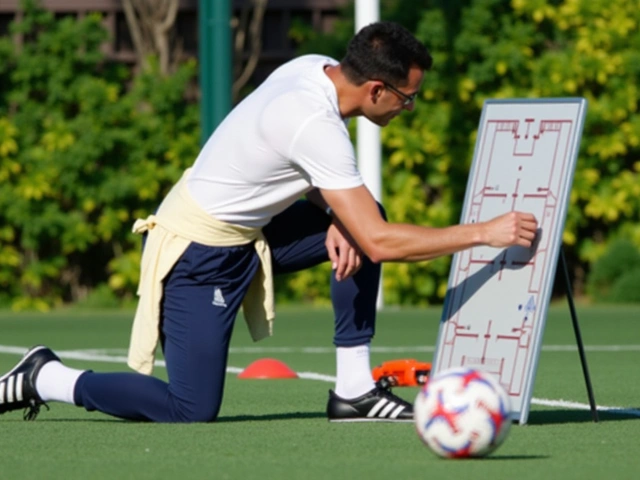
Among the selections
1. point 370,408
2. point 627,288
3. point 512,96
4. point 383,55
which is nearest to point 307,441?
point 370,408

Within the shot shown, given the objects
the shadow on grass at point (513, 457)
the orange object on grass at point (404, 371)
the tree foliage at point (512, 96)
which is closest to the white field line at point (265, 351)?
the orange object on grass at point (404, 371)

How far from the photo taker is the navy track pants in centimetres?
601

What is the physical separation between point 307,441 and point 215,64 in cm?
Answer: 903

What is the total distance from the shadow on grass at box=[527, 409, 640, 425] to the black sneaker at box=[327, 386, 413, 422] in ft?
1.62

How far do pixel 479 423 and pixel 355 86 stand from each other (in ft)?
4.84

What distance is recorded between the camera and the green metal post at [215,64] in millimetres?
14109

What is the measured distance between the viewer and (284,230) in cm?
634

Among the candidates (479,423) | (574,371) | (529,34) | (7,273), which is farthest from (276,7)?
(479,423)

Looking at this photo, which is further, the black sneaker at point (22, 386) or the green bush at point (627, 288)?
the green bush at point (627, 288)

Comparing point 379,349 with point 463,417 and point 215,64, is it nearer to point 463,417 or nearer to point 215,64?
point 215,64

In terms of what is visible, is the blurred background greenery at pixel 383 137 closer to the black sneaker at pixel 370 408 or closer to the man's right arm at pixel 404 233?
the black sneaker at pixel 370 408

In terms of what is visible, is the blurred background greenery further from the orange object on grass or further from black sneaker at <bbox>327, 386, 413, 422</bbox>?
black sneaker at <bbox>327, 386, 413, 422</bbox>

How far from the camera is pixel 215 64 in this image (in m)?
14.2

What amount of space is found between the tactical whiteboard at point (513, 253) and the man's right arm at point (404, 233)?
0.39 metres
